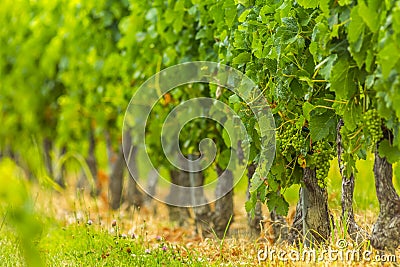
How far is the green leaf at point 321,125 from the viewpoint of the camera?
3.68m

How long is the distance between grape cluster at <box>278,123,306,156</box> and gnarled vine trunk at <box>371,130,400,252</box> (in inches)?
15.3

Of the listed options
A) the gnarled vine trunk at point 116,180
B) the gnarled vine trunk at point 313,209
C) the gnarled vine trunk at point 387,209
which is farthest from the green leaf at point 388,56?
the gnarled vine trunk at point 116,180

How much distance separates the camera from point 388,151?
3.34 m

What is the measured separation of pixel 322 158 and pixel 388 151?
1.64 ft

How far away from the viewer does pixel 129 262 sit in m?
4.29

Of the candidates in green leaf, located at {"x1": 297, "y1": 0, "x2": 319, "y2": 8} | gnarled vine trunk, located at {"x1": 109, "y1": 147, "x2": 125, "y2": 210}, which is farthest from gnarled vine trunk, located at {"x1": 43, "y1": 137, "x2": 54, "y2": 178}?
green leaf, located at {"x1": 297, "y1": 0, "x2": 319, "y2": 8}

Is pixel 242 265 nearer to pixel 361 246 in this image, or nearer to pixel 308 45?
pixel 361 246

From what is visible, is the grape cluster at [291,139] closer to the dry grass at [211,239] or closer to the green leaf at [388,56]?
the dry grass at [211,239]

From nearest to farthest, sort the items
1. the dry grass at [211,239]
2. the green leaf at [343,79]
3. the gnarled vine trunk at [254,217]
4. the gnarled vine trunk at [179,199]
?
the green leaf at [343,79] → the dry grass at [211,239] → the gnarled vine trunk at [254,217] → the gnarled vine trunk at [179,199]

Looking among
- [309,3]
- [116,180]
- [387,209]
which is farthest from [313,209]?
[116,180]

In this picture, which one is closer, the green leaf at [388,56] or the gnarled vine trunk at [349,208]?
the green leaf at [388,56]

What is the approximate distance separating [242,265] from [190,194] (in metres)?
2.24

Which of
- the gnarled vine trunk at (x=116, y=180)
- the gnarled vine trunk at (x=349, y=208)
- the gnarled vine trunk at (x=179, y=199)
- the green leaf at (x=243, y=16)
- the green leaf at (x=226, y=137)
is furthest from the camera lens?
the gnarled vine trunk at (x=116, y=180)

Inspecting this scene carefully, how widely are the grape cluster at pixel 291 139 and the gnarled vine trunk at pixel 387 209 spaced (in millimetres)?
390
